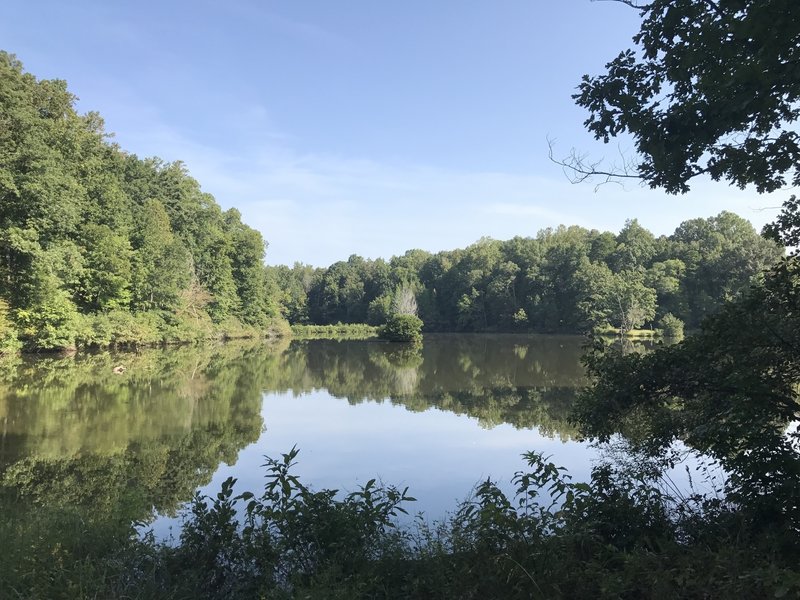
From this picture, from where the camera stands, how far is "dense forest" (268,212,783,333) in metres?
54.3

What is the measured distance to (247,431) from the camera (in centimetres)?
1174

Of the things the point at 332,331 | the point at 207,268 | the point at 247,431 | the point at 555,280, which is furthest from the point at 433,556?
the point at 555,280

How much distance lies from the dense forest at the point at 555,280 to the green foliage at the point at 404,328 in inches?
400

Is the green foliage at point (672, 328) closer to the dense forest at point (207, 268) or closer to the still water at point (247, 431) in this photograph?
the dense forest at point (207, 268)

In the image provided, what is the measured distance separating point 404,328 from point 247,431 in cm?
3745

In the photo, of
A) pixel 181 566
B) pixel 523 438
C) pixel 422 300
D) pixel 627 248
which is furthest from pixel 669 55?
pixel 422 300

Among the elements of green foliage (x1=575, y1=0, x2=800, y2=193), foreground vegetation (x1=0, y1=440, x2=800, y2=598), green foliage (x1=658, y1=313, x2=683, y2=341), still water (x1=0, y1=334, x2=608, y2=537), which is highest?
green foliage (x1=575, y1=0, x2=800, y2=193)

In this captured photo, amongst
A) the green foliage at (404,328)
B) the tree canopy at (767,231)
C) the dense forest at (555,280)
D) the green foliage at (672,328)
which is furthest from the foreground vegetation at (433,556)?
the green foliage at (672,328)

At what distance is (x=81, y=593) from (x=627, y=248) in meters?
72.7

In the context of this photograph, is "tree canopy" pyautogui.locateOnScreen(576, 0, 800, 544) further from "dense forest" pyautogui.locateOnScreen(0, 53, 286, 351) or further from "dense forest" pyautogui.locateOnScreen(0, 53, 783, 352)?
"dense forest" pyautogui.locateOnScreen(0, 53, 286, 351)

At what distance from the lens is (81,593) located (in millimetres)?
3314

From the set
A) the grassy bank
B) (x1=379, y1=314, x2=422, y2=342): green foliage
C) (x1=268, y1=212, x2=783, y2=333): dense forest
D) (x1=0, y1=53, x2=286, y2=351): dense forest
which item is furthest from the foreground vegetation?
the grassy bank

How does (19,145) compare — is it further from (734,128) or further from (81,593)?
(734,128)

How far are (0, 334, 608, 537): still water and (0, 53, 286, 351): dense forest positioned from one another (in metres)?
4.47
